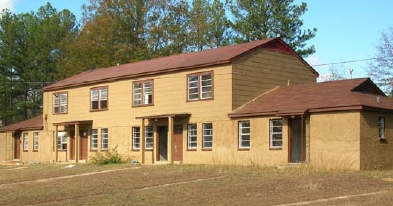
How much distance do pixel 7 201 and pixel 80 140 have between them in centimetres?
2096

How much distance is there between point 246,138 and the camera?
27406mm

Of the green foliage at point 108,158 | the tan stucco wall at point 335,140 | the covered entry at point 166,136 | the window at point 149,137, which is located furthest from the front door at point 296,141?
the green foliage at point 108,158

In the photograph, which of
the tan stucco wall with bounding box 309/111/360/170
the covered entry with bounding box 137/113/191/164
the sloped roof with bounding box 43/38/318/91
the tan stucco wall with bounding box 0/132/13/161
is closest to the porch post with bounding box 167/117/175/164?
the covered entry with bounding box 137/113/191/164

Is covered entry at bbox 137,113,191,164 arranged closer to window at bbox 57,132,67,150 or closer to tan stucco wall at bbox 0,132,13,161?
window at bbox 57,132,67,150

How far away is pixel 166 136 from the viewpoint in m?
32.3

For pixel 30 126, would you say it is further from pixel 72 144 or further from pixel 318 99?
pixel 318 99

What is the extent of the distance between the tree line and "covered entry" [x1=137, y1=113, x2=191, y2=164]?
1771 cm

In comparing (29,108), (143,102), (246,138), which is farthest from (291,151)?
(29,108)

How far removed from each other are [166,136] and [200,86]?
4421 millimetres

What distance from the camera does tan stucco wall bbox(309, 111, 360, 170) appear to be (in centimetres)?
2312

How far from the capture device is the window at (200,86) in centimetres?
2908

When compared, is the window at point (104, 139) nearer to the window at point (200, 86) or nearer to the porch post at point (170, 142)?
the porch post at point (170, 142)

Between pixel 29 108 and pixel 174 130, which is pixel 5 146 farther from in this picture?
pixel 174 130

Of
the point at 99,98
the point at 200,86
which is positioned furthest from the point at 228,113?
the point at 99,98
